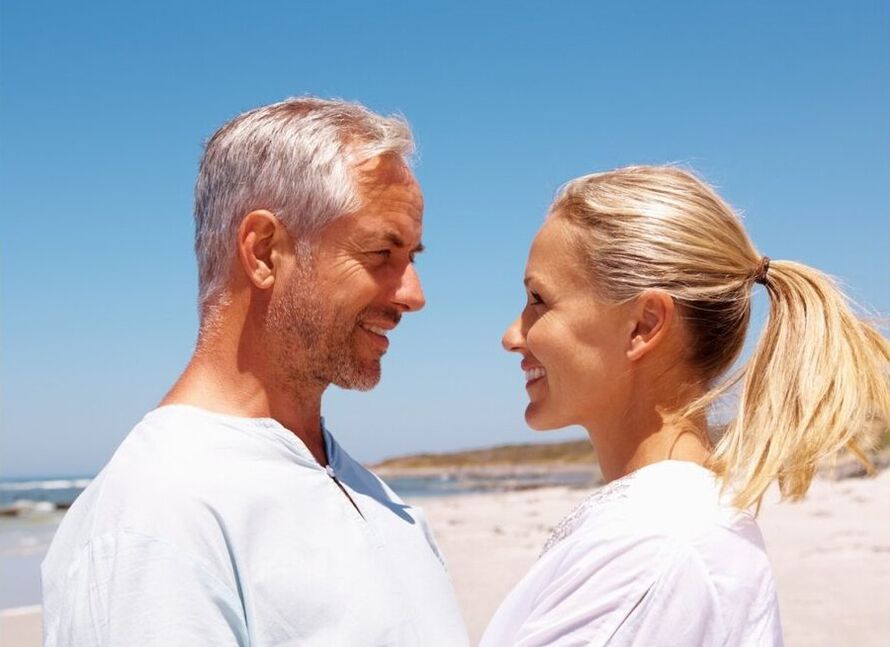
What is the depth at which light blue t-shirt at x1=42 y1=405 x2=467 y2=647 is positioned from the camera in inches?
73.3

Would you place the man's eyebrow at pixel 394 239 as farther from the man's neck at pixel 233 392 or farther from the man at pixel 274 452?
the man's neck at pixel 233 392

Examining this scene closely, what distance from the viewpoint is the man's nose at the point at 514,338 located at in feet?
8.06

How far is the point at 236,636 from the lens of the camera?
196cm

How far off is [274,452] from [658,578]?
2.97 feet

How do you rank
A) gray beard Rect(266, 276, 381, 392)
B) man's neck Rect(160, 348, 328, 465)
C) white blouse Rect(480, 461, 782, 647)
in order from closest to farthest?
white blouse Rect(480, 461, 782, 647), man's neck Rect(160, 348, 328, 465), gray beard Rect(266, 276, 381, 392)

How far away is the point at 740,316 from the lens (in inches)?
90.7

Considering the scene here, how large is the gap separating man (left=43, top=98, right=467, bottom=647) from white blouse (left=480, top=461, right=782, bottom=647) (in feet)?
1.47

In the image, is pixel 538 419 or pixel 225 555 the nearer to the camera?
pixel 225 555

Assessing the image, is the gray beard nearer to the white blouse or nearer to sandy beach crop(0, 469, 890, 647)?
the white blouse

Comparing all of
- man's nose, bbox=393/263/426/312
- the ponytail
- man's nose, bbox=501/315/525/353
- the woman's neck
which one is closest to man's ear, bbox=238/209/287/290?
man's nose, bbox=393/263/426/312

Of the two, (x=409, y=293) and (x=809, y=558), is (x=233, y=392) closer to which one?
(x=409, y=293)

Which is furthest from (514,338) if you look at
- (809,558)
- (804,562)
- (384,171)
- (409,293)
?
(809,558)

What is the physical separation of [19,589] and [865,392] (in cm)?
994

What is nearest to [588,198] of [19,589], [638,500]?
[638,500]
